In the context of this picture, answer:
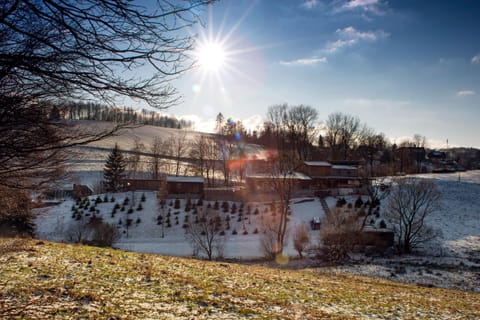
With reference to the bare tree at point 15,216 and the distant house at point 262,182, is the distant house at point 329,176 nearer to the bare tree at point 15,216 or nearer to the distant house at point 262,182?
the distant house at point 262,182

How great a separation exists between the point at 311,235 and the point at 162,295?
20.6 meters

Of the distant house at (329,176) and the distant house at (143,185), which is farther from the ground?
the distant house at (329,176)

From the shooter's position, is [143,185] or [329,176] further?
[329,176]

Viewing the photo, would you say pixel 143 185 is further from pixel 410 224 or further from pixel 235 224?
pixel 410 224

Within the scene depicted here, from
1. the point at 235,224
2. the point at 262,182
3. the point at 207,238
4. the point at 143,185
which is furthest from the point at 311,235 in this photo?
the point at 143,185

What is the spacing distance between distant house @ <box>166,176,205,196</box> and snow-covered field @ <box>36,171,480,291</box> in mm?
2370

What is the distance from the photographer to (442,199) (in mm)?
34125

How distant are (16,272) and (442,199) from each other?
41.8 metres

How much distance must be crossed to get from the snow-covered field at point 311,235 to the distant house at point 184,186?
7.78 ft

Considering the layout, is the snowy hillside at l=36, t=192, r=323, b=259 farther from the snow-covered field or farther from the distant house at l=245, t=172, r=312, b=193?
the distant house at l=245, t=172, r=312, b=193

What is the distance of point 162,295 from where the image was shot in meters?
6.57

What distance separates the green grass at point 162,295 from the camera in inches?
210

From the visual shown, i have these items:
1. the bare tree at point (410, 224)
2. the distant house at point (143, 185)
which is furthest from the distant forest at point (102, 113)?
the distant house at point (143, 185)

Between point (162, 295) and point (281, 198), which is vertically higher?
point (281, 198)
